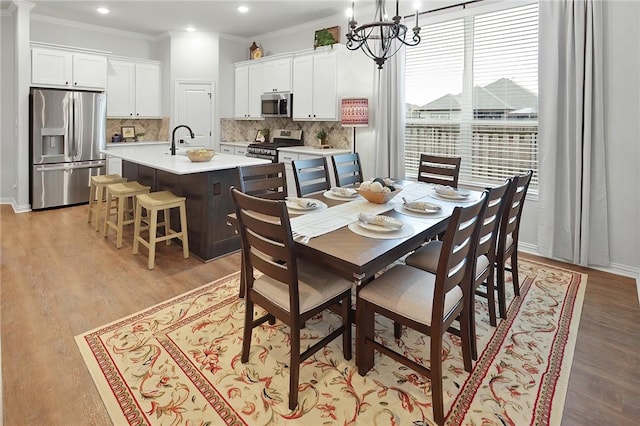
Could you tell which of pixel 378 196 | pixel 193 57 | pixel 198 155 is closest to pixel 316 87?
pixel 198 155

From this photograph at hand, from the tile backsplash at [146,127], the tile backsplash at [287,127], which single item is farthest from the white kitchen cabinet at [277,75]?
the tile backsplash at [146,127]

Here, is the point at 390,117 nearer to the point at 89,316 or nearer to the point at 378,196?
the point at 378,196

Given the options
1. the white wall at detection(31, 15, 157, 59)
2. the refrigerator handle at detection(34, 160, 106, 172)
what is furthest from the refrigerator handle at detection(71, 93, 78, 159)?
the white wall at detection(31, 15, 157, 59)

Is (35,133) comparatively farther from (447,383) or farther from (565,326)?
(565,326)

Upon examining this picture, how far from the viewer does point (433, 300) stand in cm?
173

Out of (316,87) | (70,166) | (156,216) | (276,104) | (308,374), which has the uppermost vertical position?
(316,87)

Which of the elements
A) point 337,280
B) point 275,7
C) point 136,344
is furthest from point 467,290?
point 275,7

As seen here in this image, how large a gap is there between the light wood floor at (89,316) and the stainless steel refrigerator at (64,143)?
115cm

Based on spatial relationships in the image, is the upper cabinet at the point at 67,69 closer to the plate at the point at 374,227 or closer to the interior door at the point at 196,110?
the interior door at the point at 196,110

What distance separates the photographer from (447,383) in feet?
6.53

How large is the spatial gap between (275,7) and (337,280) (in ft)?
14.8

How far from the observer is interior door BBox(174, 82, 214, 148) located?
666cm

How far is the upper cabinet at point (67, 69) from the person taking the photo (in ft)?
17.8

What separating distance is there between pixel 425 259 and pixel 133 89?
617 cm
